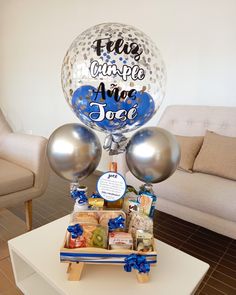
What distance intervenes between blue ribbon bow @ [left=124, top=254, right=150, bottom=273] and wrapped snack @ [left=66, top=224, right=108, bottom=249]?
9 cm

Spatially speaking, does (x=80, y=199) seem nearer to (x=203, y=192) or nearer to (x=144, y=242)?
(x=144, y=242)

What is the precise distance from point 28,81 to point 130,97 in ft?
10.2

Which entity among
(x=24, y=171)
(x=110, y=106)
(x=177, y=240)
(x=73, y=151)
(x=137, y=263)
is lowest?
(x=177, y=240)

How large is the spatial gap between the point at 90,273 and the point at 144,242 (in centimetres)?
21

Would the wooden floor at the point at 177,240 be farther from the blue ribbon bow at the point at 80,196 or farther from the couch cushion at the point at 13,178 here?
the blue ribbon bow at the point at 80,196

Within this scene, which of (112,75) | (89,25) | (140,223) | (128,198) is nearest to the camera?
(112,75)

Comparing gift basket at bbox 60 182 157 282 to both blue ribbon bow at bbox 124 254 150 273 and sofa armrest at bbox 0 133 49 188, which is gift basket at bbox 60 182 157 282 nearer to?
blue ribbon bow at bbox 124 254 150 273

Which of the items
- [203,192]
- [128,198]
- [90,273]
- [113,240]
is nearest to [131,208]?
[128,198]

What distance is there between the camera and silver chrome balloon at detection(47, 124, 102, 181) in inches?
30.4

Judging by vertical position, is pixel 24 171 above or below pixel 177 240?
above

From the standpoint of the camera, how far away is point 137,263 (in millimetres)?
718

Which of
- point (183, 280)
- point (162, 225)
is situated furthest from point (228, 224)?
point (183, 280)

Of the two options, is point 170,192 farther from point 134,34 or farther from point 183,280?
point 134,34

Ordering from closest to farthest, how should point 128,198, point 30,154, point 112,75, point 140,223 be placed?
point 112,75 < point 140,223 < point 128,198 < point 30,154
